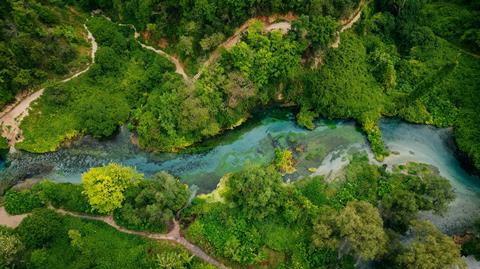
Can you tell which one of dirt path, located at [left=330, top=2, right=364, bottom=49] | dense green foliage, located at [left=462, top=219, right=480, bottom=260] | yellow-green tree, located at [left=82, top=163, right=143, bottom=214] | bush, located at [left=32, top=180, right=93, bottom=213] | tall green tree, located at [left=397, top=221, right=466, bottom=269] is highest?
dirt path, located at [left=330, top=2, right=364, bottom=49]

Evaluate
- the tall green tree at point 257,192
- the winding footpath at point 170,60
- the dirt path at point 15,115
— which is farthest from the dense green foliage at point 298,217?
the dirt path at point 15,115

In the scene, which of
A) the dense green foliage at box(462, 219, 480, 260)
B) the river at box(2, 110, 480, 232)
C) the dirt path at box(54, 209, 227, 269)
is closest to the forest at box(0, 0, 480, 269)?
the dense green foliage at box(462, 219, 480, 260)

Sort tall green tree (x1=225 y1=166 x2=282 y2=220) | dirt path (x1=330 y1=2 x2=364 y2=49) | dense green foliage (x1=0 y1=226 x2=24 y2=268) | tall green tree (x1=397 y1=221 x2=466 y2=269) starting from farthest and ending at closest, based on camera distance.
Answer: dirt path (x1=330 y1=2 x2=364 y2=49) → tall green tree (x1=225 y1=166 x2=282 y2=220) → dense green foliage (x1=0 y1=226 x2=24 y2=268) → tall green tree (x1=397 y1=221 x2=466 y2=269)

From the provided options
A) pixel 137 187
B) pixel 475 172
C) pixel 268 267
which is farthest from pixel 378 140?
pixel 137 187

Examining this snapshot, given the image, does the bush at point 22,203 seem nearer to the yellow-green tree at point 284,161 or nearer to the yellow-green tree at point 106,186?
the yellow-green tree at point 106,186

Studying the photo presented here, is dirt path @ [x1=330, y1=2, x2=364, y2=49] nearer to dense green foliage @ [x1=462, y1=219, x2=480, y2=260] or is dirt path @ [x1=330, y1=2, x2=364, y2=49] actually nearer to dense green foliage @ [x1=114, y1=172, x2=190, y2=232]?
dense green foliage @ [x1=462, y1=219, x2=480, y2=260]

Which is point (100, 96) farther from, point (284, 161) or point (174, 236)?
point (284, 161)

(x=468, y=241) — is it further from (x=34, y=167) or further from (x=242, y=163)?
(x=34, y=167)

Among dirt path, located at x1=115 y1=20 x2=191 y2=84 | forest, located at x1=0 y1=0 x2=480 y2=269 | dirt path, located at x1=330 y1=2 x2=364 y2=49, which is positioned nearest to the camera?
forest, located at x1=0 y1=0 x2=480 y2=269
